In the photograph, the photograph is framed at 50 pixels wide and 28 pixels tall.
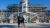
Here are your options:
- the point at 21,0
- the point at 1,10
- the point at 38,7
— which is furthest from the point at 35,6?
the point at 21,0

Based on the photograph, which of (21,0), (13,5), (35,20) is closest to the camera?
(21,0)

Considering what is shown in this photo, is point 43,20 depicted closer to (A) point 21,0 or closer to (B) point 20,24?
(A) point 21,0

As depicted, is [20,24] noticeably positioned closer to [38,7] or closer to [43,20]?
[43,20]

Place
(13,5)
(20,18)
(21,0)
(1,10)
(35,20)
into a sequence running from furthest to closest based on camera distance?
(13,5) < (1,10) < (35,20) < (21,0) < (20,18)

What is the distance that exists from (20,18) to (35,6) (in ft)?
119

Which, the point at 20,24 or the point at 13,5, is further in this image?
the point at 13,5

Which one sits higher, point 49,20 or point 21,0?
point 21,0

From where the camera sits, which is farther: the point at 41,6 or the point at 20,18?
the point at 41,6

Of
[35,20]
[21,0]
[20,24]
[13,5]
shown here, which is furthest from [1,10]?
[20,24]

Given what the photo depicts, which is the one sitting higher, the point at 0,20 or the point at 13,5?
the point at 13,5

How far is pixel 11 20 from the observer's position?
96.7 feet

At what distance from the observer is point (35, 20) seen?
96.7ft

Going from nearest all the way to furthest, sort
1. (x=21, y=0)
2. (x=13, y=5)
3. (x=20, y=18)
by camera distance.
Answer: (x=20, y=18)
(x=21, y=0)
(x=13, y=5)

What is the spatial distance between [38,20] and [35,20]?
0.58 meters
